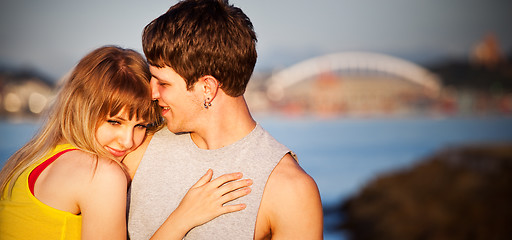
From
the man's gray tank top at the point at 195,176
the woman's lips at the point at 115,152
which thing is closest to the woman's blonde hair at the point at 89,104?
the woman's lips at the point at 115,152

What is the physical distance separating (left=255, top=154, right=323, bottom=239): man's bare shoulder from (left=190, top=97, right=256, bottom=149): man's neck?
0.89 ft

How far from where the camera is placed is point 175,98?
2086mm

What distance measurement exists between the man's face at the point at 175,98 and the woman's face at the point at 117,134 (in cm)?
15

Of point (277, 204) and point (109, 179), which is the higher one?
point (277, 204)

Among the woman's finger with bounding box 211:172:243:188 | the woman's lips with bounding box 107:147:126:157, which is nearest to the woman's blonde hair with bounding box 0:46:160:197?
the woman's lips with bounding box 107:147:126:157

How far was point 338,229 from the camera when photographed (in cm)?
1900

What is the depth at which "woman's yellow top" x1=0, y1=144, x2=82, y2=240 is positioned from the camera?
72.9 inches

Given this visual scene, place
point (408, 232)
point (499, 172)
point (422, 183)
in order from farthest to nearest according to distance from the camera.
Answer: point (422, 183), point (499, 172), point (408, 232)

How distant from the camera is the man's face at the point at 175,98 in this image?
208cm

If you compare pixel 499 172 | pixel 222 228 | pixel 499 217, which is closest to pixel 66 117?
pixel 222 228

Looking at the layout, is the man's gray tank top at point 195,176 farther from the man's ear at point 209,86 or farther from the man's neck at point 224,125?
the man's ear at point 209,86

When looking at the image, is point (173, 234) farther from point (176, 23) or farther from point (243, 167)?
point (176, 23)

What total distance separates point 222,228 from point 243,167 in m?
0.27

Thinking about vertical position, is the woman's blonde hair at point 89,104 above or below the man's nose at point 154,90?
below
